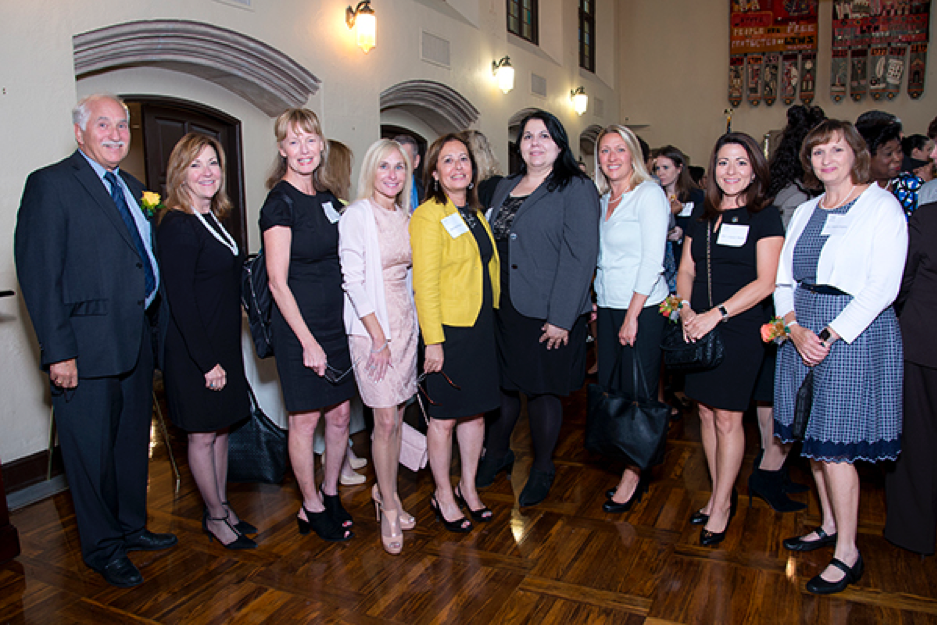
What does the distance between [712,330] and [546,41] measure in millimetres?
8161

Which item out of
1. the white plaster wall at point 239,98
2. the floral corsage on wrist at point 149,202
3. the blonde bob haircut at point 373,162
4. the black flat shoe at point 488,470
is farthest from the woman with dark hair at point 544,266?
the white plaster wall at point 239,98

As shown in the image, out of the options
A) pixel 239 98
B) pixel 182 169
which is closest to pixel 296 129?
pixel 182 169

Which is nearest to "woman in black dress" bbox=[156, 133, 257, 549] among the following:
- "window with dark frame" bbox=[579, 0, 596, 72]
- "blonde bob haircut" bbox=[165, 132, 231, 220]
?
"blonde bob haircut" bbox=[165, 132, 231, 220]

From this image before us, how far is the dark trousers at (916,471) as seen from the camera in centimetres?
244

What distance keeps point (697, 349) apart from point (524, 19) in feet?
25.6

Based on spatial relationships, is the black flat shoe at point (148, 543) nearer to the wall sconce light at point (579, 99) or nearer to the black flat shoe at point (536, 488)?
the black flat shoe at point (536, 488)

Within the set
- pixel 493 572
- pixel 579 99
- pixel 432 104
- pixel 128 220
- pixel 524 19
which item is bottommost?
pixel 493 572

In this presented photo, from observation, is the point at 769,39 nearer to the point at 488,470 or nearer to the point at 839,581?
the point at 488,470

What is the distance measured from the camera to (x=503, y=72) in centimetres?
795

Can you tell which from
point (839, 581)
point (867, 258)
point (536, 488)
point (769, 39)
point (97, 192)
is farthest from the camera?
point (769, 39)

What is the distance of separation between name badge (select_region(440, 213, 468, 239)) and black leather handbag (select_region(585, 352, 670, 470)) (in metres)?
0.84

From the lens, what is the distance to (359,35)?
5570mm

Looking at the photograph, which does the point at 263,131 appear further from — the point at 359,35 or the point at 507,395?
the point at 507,395

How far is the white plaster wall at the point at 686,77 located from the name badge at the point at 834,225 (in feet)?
33.0
